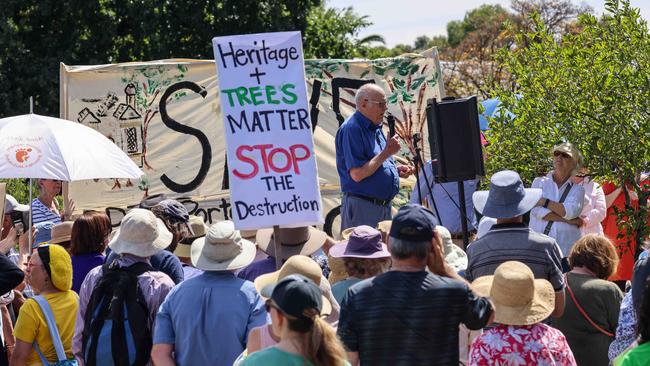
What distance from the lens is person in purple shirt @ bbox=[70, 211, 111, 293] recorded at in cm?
679

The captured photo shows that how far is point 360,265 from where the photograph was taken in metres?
5.61

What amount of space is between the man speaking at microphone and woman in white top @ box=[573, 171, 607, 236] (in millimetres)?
1641

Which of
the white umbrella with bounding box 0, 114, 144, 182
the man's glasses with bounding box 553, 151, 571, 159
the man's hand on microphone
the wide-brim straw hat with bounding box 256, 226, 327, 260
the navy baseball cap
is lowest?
the wide-brim straw hat with bounding box 256, 226, 327, 260

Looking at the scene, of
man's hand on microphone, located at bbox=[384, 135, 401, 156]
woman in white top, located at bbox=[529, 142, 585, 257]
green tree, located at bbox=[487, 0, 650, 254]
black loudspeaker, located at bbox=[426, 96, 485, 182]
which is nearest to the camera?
man's hand on microphone, located at bbox=[384, 135, 401, 156]

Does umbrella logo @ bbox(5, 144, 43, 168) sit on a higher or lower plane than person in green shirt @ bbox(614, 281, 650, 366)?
higher

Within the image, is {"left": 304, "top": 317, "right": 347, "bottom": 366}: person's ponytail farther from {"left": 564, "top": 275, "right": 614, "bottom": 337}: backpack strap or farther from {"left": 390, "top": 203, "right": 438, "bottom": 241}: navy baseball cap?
{"left": 564, "top": 275, "right": 614, "bottom": 337}: backpack strap

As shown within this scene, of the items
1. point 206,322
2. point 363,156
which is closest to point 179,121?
point 363,156

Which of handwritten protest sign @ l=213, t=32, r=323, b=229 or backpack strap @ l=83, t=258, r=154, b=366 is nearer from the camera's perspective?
backpack strap @ l=83, t=258, r=154, b=366

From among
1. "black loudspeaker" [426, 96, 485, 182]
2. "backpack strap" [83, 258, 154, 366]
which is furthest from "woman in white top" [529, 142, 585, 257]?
"backpack strap" [83, 258, 154, 366]

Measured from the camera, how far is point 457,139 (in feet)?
27.8

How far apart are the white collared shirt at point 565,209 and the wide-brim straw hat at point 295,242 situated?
8.51 ft

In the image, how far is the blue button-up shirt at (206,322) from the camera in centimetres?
521

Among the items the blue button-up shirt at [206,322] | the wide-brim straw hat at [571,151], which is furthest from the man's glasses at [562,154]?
the blue button-up shirt at [206,322]

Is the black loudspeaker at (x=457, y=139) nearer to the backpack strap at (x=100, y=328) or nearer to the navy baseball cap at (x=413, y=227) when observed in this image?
the backpack strap at (x=100, y=328)
